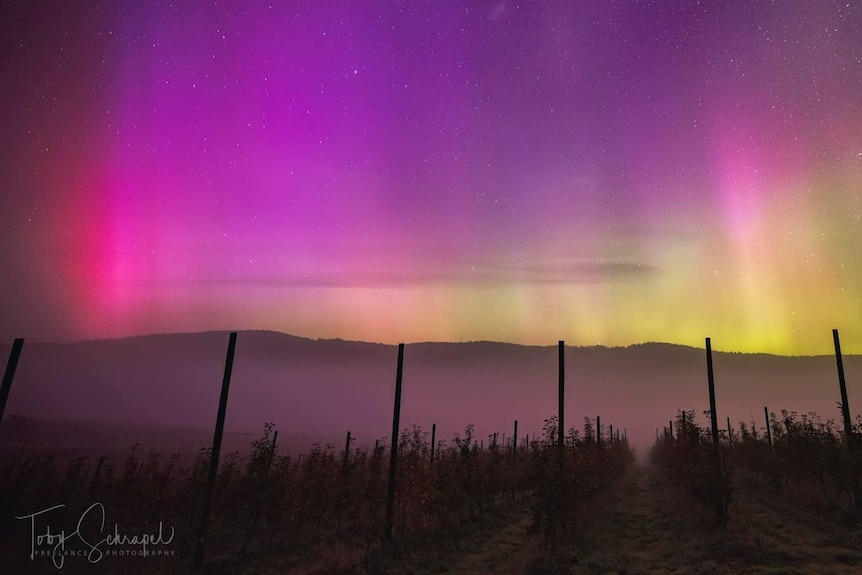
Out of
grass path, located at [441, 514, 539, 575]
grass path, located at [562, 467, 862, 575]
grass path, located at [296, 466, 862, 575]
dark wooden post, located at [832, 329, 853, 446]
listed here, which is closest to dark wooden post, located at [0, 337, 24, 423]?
grass path, located at [296, 466, 862, 575]

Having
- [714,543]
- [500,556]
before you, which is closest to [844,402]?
[714,543]

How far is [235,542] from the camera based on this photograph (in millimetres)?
22172

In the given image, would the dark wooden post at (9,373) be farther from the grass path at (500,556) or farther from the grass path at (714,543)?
the grass path at (714,543)

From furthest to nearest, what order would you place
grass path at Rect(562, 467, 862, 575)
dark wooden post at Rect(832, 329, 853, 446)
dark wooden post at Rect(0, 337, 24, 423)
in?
dark wooden post at Rect(832, 329, 853, 446)
dark wooden post at Rect(0, 337, 24, 423)
grass path at Rect(562, 467, 862, 575)

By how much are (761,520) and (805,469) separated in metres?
8.50
